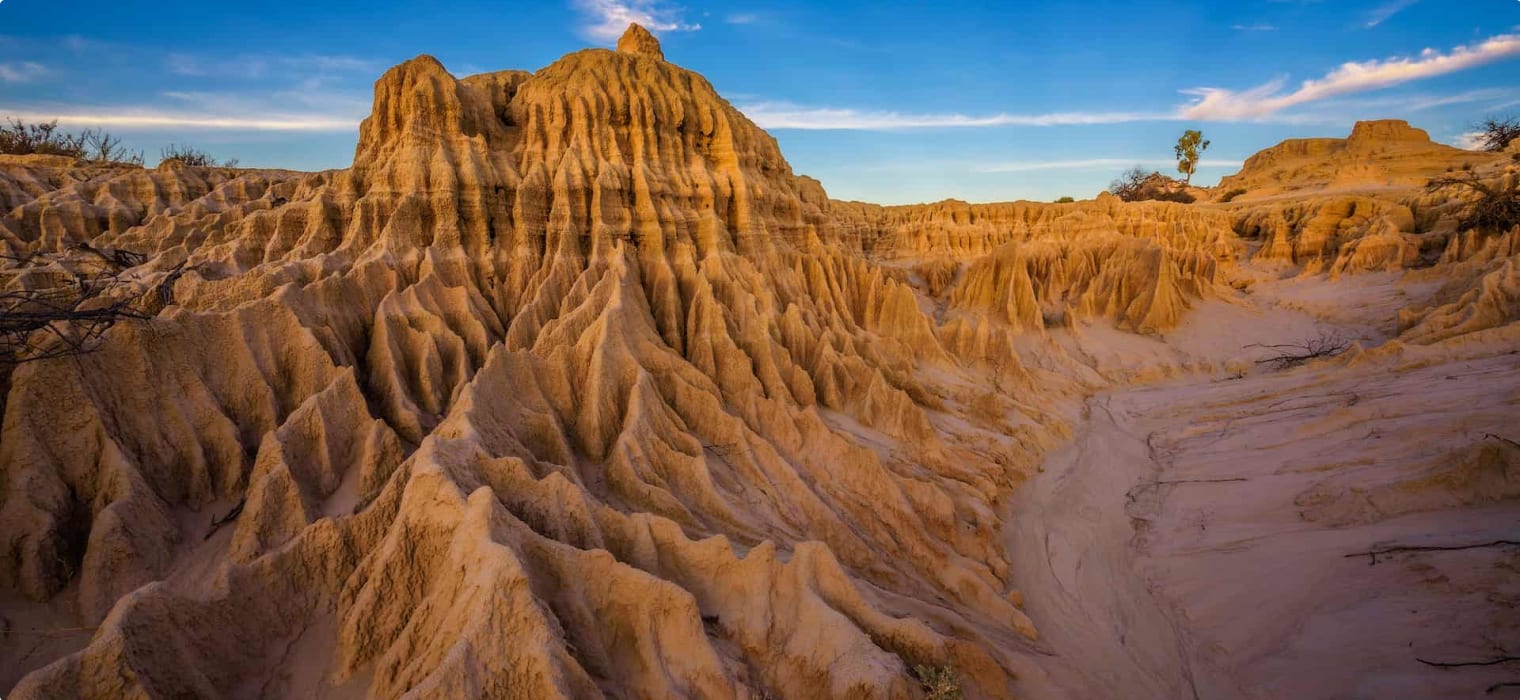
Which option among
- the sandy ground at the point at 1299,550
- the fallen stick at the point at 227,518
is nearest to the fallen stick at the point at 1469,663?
the sandy ground at the point at 1299,550

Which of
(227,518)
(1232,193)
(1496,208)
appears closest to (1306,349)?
(1496,208)

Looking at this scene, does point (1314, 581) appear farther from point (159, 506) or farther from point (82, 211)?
point (82, 211)

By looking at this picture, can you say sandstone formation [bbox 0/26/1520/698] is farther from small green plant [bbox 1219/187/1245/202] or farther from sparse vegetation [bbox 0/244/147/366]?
small green plant [bbox 1219/187/1245/202]

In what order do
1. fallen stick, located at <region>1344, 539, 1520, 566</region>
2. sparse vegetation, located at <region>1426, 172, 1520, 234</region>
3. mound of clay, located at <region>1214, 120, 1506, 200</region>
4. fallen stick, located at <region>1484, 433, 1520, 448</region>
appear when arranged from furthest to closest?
mound of clay, located at <region>1214, 120, 1506, 200</region> < sparse vegetation, located at <region>1426, 172, 1520, 234</region> < fallen stick, located at <region>1484, 433, 1520, 448</region> < fallen stick, located at <region>1344, 539, 1520, 566</region>

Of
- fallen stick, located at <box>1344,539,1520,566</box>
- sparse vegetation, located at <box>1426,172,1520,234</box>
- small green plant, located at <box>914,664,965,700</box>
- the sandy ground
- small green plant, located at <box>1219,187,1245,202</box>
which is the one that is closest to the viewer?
small green plant, located at <box>914,664,965,700</box>

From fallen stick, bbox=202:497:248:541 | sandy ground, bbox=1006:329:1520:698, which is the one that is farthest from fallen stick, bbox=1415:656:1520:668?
fallen stick, bbox=202:497:248:541

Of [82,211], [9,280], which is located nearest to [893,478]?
[9,280]
